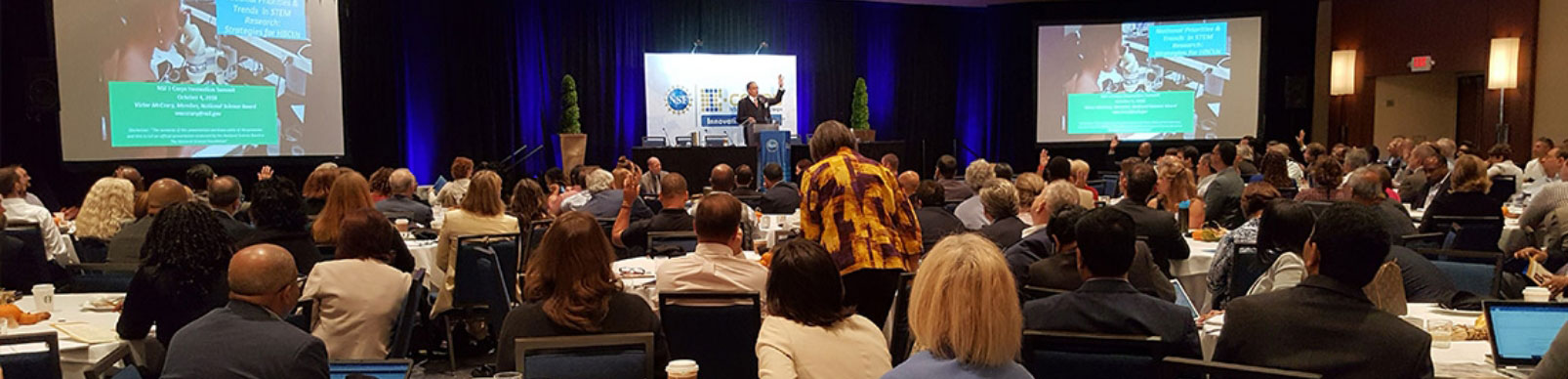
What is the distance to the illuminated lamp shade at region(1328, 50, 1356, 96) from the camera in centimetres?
1756

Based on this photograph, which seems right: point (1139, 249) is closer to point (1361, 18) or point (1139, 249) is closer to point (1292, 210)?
point (1292, 210)

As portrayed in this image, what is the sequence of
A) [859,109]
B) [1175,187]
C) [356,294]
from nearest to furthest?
1. [356,294]
2. [1175,187]
3. [859,109]

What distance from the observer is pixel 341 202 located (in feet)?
19.8

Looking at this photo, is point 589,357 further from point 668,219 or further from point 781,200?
point 781,200

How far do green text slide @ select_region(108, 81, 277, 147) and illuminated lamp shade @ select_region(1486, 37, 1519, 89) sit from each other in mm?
14747

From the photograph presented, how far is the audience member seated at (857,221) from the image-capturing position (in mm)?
4746

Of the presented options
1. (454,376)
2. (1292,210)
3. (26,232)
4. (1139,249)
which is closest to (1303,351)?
(1292,210)

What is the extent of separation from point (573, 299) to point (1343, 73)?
55.7 ft

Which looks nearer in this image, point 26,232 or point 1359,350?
point 1359,350

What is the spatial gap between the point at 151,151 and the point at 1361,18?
16.2 meters

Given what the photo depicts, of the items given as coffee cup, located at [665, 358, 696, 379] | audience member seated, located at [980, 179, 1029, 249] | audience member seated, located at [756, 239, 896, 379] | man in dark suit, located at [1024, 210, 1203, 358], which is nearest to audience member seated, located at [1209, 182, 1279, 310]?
audience member seated, located at [980, 179, 1029, 249]

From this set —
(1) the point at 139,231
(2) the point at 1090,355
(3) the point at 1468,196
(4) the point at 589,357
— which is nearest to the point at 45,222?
(1) the point at 139,231

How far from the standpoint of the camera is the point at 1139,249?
473cm

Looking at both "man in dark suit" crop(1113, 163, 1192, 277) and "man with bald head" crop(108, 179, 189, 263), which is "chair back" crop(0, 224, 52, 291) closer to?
"man with bald head" crop(108, 179, 189, 263)
